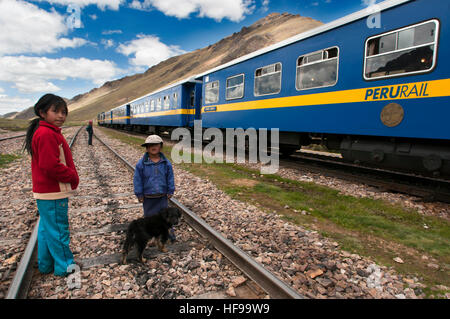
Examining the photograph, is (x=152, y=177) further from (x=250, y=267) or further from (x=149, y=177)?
(x=250, y=267)

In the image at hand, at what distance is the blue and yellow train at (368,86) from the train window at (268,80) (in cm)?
3

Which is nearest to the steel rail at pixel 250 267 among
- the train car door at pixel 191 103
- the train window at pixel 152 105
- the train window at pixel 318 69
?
the train window at pixel 318 69

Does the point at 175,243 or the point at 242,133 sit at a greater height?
the point at 242,133

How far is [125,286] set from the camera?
2.47 m

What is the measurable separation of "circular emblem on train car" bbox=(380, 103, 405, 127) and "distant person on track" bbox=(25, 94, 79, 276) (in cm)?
564

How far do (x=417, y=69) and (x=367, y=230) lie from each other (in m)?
3.27

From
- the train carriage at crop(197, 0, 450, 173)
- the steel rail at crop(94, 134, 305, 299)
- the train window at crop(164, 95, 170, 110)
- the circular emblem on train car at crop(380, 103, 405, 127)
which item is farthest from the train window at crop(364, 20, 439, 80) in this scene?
the train window at crop(164, 95, 170, 110)

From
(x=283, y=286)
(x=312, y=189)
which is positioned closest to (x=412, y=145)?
(x=312, y=189)

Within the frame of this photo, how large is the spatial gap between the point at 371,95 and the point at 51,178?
5.93 m

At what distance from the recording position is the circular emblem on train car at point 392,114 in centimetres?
508

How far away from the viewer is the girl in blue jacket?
329 centimetres

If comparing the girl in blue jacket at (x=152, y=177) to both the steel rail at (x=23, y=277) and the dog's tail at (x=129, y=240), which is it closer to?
the dog's tail at (x=129, y=240)

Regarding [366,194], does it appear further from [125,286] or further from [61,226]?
[61,226]

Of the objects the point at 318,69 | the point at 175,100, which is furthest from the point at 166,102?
the point at 318,69
